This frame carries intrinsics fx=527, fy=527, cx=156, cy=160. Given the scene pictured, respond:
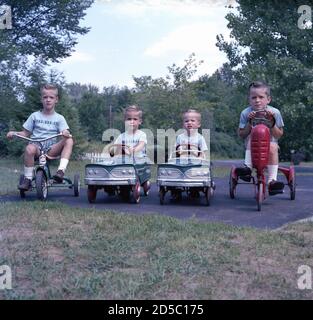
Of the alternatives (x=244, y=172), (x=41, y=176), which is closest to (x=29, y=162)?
(x=41, y=176)

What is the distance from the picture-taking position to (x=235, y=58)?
20406 millimetres

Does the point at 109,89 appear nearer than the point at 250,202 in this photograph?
No

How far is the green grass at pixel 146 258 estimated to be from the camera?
316cm

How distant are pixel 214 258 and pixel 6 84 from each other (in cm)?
1932

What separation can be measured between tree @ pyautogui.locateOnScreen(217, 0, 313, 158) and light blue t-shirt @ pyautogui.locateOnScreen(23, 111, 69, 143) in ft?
39.2

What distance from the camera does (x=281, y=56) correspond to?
18.5 meters

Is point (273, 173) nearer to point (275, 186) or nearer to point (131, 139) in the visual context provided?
point (275, 186)

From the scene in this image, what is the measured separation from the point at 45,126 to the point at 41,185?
3.24 ft

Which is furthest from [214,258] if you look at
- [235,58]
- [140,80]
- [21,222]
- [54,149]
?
[140,80]

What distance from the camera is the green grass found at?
316cm

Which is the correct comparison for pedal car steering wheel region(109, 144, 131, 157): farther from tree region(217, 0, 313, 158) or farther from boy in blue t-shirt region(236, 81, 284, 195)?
tree region(217, 0, 313, 158)

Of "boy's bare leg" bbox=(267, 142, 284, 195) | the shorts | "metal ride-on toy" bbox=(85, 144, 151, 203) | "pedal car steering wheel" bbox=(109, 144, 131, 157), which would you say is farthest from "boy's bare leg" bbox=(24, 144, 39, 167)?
"boy's bare leg" bbox=(267, 142, 284, 195)

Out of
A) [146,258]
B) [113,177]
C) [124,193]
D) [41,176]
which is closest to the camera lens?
[146,258]
